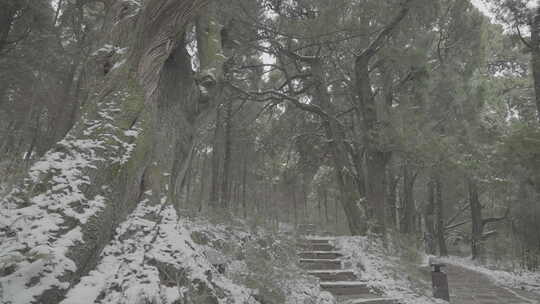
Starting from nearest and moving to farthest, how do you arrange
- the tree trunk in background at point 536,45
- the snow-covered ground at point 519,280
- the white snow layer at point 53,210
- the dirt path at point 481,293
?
1. the white snow layer at point 53,210
2. the dirt path at point 481,293
3. the tree trunk in background at point 536,45
4. the snow-covered ground at point 519,280

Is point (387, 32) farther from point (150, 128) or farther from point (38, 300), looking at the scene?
point (38, 300)

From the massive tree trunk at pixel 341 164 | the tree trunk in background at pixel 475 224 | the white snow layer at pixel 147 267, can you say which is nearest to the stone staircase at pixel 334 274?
the massive tree trunk at pixel 341 164

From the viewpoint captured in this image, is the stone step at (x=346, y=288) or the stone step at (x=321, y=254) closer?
the stone step at (x=346, y=288)

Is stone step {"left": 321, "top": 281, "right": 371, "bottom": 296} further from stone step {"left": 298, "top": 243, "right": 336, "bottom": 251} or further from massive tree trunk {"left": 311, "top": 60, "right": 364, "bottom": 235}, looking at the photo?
massive tree trunk {"left": 311, "top": 60, "right": 364, "bottom": 235}

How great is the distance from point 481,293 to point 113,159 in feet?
26.2

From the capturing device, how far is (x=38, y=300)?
191 cm

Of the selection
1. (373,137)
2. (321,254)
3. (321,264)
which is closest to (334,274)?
(321,264)

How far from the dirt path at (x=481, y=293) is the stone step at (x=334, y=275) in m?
1.94

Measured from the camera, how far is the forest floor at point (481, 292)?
651cm

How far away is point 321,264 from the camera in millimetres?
6961

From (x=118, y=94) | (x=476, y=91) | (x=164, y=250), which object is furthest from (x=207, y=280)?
(x=476, y=91)

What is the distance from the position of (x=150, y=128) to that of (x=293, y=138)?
7.21 meters

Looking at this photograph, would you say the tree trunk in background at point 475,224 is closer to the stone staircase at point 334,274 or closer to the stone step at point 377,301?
the stone staircase at point 334,274

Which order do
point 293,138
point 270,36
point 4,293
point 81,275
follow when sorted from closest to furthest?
1. point 4,293
2. point 81,275
3. point 270,36
4. point 293,138
